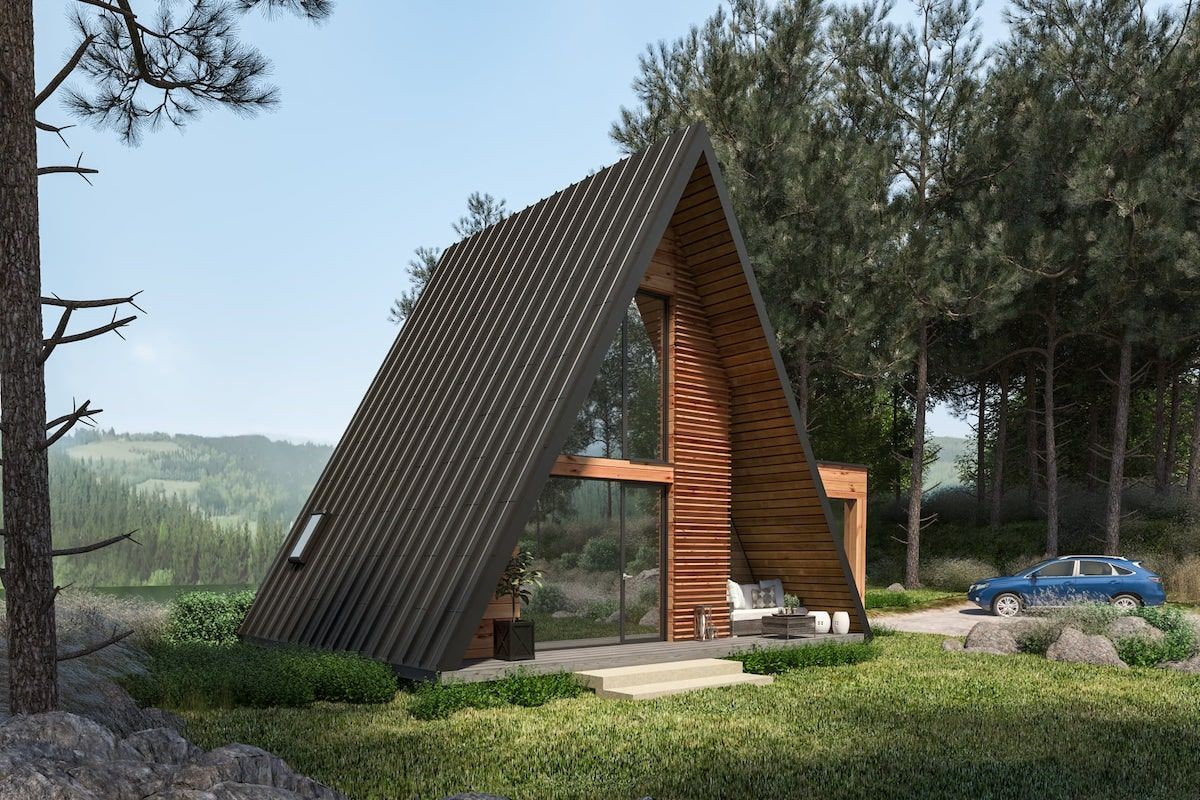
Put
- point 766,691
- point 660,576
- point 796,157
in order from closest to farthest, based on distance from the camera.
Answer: point 766,691
point 660,576
point 796,157

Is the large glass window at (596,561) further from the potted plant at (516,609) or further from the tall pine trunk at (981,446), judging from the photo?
the tall pine trunk at (981,446)

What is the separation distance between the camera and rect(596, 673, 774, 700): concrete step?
9570mm

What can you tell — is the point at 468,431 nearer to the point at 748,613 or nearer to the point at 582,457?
the point at 582,457

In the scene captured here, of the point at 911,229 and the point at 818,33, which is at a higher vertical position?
the point at 818,33

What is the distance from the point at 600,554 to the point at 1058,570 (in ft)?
40.9

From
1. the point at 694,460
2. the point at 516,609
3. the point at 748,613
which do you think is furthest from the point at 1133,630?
the point at 516,609

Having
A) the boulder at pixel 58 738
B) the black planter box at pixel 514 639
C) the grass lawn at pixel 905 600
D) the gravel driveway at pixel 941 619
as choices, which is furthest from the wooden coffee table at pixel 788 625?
the boulder at pixel 58 738

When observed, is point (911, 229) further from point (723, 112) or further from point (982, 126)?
point (723, 112)

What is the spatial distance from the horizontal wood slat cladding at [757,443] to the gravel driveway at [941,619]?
439 centimetres

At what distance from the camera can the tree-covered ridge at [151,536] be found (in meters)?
34.3

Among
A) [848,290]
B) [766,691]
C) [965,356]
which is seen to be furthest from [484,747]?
[965,356]

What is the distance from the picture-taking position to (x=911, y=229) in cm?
2573

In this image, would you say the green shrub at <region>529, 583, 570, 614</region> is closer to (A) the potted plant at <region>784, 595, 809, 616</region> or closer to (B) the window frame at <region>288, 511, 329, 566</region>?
(B) the window frame at <region>288, 511, 329, 566</region>

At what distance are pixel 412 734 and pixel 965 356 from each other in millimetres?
25944
